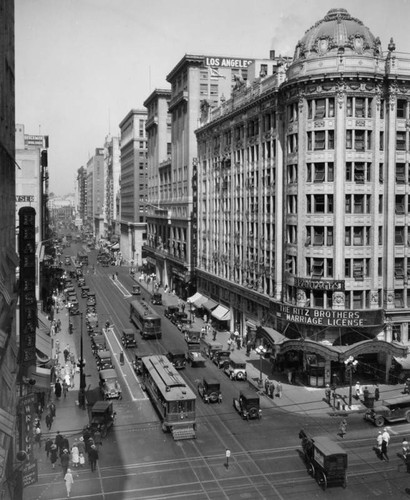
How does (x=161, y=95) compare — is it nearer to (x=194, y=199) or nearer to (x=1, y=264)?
(x=194, y=199)

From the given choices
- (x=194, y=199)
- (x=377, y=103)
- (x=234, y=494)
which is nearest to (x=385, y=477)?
(x=234, y=494)

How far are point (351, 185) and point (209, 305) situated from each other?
36007 millimetres

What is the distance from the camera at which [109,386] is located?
4903 centimetres

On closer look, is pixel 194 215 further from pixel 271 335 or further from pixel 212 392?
pixel 212 392

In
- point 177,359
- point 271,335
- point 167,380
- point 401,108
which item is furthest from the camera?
point 177,359

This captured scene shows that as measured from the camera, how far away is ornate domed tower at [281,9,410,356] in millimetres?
54375

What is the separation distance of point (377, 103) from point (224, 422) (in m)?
32.2

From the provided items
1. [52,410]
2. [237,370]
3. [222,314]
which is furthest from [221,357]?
[52,410]

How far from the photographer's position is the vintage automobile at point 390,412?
141 ft

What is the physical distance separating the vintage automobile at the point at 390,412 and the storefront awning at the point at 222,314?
35195 mm

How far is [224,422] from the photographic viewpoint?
43.6m

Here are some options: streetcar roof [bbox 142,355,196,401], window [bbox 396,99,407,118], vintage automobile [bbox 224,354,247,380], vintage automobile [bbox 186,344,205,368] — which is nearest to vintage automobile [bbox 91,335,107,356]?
vintage automobile [bbox 186,344,205,368]

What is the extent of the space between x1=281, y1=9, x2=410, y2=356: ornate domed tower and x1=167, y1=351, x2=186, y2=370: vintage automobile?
1316cm

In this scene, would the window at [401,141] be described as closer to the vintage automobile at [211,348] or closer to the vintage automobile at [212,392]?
the vintage automobile at [211,348]
